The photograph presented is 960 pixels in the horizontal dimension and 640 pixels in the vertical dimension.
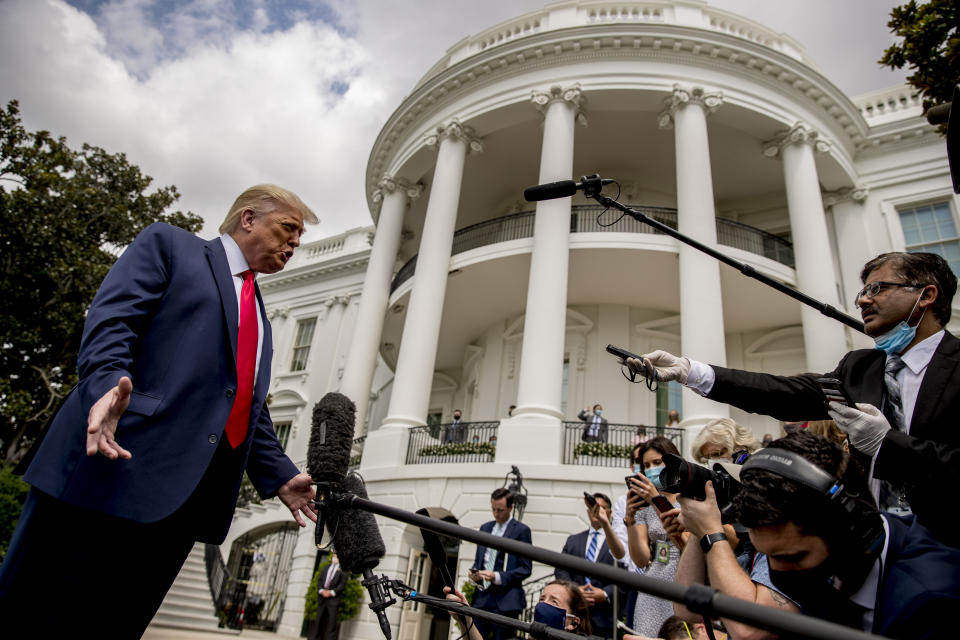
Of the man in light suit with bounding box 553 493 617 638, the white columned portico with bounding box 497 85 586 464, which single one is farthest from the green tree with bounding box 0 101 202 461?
the man in light suit with bounding box 553 493 617 638

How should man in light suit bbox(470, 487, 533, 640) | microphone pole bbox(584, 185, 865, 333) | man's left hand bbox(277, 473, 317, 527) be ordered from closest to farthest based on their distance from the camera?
1. man's left hand bbox(277, 473, 317, 527)
2. microphone pole bbox(584, 185, 865, 333)
3. man in light suit bbox(470, 487, 533, 640)

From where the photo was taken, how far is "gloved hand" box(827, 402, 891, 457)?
6.41 feet

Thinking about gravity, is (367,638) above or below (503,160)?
below

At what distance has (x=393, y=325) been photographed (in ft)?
62.5

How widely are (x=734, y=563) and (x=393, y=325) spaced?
1745cm

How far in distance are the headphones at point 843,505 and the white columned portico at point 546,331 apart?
388 inches

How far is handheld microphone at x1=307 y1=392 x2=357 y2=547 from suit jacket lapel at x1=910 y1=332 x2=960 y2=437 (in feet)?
6.78

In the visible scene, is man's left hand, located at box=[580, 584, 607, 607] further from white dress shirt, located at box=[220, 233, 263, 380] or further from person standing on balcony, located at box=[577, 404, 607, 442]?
person standing on balcony, located at box=[577, 404, 607, 442]

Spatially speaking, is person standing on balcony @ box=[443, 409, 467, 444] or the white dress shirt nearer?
the white dress shirt

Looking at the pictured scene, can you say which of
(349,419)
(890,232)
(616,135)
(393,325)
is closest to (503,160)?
(616,135)

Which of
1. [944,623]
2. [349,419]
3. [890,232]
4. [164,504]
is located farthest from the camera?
[890,232]

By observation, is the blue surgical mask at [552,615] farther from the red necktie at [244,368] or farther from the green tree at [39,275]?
the green tree at [39,275]

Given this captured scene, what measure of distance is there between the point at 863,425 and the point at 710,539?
0.65 m

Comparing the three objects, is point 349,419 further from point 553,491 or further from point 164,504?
point 553,491
